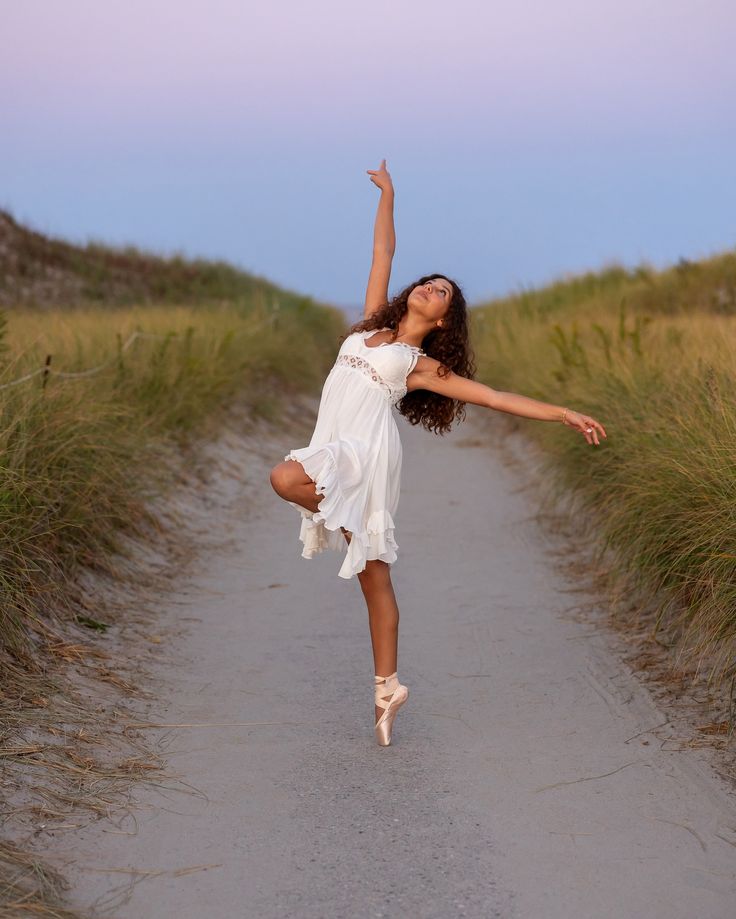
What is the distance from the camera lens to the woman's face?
4273 millimetres

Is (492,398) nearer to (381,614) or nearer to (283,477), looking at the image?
(283,477)

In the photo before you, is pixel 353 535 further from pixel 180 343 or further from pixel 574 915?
pixel 180 343

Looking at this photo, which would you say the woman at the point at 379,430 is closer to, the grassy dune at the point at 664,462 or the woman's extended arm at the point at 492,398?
the woman's extended arm at the point at 492,398

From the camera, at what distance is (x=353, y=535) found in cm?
396

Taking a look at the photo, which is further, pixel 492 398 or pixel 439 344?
pixel 439 344

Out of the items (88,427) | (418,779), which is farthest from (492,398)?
(88,427)

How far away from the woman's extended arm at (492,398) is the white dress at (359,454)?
55 millimetres

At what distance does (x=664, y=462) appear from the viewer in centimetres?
541

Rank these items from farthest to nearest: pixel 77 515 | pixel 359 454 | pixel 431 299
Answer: pixel 77 515
pixel 431 299
pixel 359 454

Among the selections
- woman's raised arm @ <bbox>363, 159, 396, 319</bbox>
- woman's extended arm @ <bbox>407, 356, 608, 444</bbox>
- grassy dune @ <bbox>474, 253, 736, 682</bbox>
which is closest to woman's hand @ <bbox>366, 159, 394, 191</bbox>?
woman's raised arm @ <bbox>363, 159, 396, 319</bbox>

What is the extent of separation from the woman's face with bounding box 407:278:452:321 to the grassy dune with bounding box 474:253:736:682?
4.52ft

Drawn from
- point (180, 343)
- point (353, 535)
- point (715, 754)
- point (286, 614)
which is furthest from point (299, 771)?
point (180, 343)

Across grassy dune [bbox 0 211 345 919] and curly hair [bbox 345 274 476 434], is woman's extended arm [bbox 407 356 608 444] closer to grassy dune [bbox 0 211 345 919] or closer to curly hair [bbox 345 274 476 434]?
curly hair [bbox 345 274 476 434]

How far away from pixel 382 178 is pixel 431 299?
80cm
